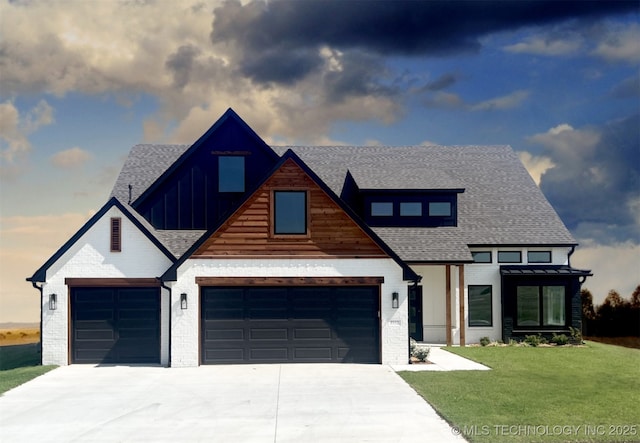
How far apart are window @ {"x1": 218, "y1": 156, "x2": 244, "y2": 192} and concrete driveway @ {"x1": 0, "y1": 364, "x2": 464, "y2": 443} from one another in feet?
22.3

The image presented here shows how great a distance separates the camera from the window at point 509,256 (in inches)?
1098

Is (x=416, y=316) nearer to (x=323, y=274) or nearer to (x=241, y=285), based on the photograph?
(x=323, y=274)

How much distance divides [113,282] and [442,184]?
14455 mm

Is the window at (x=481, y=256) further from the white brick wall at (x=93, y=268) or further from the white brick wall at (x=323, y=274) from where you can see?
the white brick wall at (x=93, y=268)

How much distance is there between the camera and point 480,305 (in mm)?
27500

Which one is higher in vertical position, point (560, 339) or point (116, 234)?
A: point (116, 234)

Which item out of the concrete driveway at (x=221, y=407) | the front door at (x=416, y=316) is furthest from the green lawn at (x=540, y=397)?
the front door at (x=416, y=316)

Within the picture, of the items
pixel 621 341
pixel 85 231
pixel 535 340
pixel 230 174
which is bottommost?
pixel 621 341

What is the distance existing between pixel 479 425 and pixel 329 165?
2124 centimetres

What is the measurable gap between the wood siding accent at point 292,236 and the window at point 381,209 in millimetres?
7472

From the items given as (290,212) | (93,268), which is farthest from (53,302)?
(290,212)

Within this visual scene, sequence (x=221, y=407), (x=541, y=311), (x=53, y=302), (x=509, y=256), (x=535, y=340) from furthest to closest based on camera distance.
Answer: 1. (x=509, y=256)
2. (x=541, y=311)
3. (x=535, y=340)
4. (x=53, y=302)
5. (x=221, y=407)

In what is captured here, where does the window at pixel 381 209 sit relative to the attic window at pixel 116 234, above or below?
above

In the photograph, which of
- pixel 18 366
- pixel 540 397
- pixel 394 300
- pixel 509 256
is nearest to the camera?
pixel 540 397
